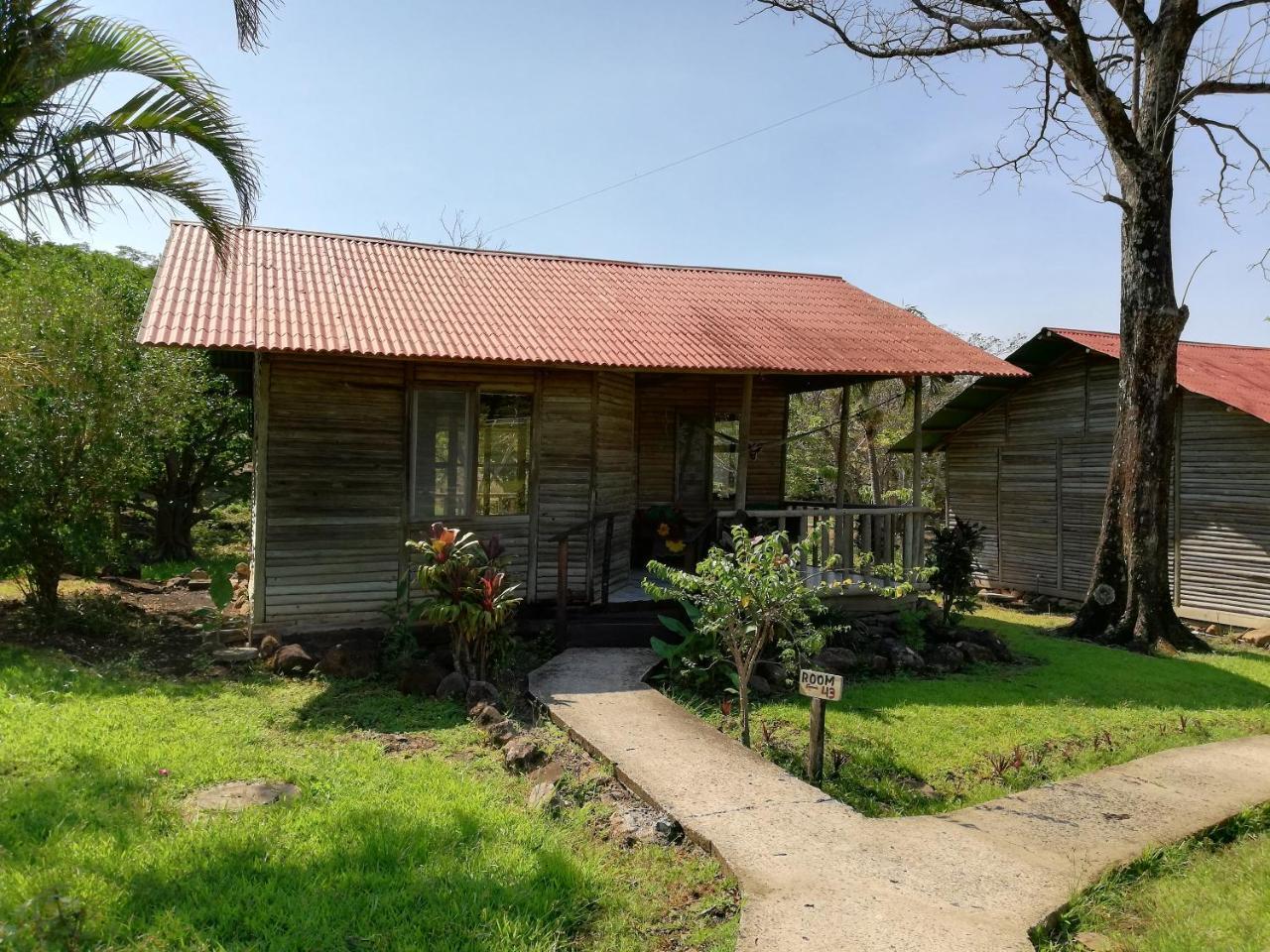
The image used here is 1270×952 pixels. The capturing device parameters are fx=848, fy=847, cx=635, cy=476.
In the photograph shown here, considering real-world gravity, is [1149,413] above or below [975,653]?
above

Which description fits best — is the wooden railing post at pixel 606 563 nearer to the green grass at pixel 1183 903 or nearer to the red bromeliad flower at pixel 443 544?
the red bromeliad flower at pixel 443 544

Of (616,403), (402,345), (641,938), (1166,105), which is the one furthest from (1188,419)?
(641,938)

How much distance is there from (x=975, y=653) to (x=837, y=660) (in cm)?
220

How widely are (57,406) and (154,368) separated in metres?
3.12

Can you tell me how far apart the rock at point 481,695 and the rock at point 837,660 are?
10.9 ft

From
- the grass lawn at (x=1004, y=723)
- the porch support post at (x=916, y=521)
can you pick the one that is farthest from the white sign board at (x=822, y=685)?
the porch support post at (x=916, y=521)

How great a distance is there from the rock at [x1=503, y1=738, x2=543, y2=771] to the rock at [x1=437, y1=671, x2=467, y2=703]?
1554mm

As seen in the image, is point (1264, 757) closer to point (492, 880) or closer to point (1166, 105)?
point (492, 880)

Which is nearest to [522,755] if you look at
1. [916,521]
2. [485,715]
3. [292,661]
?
[485,715]

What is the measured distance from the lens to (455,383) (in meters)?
9.45

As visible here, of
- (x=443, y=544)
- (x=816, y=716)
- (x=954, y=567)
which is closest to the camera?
(x=816, y=716)

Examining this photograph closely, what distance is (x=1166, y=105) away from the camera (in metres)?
11.5

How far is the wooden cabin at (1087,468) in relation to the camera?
13.2 meters

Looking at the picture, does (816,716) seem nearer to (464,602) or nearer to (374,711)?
(464,602)
